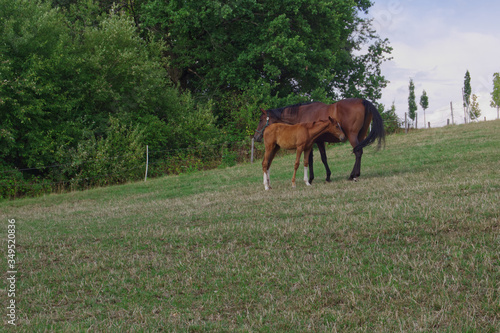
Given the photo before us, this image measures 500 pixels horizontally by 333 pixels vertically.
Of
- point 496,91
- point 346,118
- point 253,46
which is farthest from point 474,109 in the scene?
point 346,118

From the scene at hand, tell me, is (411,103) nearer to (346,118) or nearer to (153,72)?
(153,72)

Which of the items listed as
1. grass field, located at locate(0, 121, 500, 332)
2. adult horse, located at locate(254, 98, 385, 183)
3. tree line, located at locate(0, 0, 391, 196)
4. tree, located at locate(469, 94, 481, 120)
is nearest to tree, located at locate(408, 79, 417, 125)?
tree, located at locate(469, 94, 481, 120)

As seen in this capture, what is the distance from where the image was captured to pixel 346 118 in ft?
47.0

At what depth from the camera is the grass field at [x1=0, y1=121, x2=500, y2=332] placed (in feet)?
14.3

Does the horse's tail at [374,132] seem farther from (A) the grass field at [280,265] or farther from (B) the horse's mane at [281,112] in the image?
(B) the horse's mane at [281,112]

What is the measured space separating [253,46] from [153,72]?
7.03 metres

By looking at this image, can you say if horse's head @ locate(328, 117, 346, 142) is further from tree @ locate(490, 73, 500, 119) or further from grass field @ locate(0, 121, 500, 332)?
tree @ locate(490, 73, 500, 119)

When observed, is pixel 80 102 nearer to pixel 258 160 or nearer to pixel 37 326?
pixel 258 160

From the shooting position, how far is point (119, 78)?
2616 cm

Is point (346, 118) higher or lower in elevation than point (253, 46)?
lower

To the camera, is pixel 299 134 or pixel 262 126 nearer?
pixel 299 134

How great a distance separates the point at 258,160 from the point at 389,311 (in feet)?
76.6

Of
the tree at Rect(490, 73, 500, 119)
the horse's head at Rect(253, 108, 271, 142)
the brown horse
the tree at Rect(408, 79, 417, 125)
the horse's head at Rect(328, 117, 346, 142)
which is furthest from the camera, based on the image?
the tree at Rect(408, 79, 417, 125)

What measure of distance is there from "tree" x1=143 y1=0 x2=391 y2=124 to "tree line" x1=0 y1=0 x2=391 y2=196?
9cm
